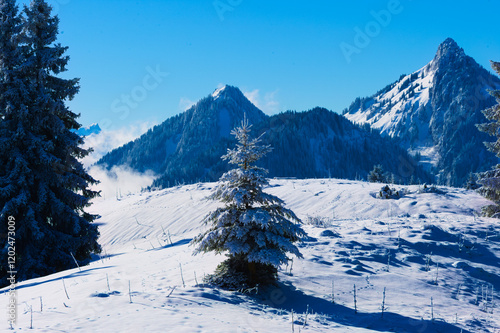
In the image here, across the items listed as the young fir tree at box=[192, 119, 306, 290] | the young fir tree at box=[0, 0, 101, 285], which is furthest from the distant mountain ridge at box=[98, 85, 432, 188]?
the young fir tree at box=[192, 119, 306, 290]

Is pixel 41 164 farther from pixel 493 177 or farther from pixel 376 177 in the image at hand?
pixel 376 177

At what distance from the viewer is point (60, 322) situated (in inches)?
213

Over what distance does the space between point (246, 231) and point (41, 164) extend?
887cm

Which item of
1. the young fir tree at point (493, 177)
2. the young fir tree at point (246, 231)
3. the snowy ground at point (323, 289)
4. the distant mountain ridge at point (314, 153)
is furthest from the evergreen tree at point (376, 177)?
the distant mountain ridge at point (314, 153)

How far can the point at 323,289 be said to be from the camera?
27.1 feet

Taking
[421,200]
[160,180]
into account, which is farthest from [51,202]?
[160,180]

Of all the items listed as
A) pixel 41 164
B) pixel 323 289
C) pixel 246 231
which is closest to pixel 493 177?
pixel 323 289

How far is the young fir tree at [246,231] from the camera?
25.6 ft

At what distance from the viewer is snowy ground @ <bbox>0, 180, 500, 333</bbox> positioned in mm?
5895

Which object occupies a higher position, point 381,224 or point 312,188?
point 312,188

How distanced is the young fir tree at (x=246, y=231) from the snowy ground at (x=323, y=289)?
0.51 m

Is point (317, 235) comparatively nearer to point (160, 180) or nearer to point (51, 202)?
point (51, 202)

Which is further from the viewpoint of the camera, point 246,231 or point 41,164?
point 41,164

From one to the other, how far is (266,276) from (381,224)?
6830 millimetres
